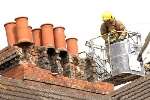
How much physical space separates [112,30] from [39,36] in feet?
12.0

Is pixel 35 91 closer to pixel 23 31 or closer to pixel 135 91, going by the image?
pixel 23 31

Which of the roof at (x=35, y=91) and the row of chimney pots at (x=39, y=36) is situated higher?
the row of chimney pots at (x=39, y=36)

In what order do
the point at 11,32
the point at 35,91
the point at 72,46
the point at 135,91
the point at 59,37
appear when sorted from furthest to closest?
the point at 72,46, the point at 59,37, the point at 11,32, the point at 135,91, the point at 35,91

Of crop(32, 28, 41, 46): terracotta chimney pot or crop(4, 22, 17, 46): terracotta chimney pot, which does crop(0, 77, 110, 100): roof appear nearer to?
crop(4, 22, 17, 46): terracotta chimney pot

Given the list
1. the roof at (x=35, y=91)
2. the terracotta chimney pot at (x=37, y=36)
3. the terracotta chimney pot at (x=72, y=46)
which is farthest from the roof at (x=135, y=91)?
the terracotta chimney pot at (x=37, y=36)

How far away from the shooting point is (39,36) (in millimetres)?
14477

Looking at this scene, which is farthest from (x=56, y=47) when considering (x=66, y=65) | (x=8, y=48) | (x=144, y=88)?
(x=144, y=88)

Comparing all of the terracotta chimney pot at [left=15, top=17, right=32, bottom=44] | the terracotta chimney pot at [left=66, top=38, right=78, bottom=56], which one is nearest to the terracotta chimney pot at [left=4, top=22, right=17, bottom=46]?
the terracotta chimney pot at [left=15, top=17, right=32, bottom=44]

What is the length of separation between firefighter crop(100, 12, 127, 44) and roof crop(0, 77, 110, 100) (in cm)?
422

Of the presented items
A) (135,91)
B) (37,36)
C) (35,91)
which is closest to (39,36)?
(37,36)

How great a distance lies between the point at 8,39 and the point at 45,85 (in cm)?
160

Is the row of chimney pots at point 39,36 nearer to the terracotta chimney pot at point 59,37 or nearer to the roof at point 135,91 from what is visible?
the terracotta chimney pot at point 59,37

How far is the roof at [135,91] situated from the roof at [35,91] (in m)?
0.57

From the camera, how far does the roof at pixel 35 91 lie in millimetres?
12053
